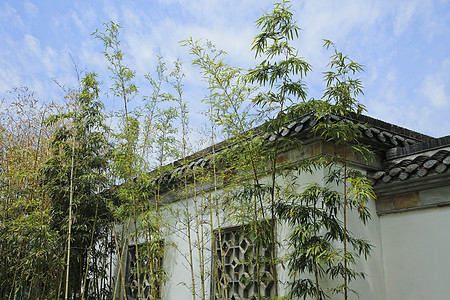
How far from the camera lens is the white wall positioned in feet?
13.1

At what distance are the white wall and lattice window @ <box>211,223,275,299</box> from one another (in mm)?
1296

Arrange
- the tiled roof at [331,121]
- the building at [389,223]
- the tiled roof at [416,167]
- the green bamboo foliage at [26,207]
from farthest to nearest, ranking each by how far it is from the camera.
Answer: the green bamboo foliage at [26,207] → the tiled roof at [331,121] → the building at [389,223] → the tiled roof at [416,167]

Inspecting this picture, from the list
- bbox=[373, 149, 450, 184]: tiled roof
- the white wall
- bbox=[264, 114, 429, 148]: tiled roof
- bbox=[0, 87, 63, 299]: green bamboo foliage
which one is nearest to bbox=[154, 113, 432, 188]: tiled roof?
bbox=[264, 114, 429, 148]: tiled roof

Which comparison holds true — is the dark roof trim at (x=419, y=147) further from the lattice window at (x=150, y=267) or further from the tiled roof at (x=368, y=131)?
the lattice window at (x=150, y=267)

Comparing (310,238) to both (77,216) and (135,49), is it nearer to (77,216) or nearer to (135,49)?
(135,49)

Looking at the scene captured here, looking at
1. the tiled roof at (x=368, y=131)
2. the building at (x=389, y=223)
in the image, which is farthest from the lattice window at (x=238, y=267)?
the tiled roof at (x=368, y=131)

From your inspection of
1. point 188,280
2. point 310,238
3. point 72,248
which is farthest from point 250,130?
point 72,248

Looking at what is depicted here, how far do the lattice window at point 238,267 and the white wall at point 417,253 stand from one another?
1.30 meters

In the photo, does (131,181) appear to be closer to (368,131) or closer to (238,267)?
(238,267)

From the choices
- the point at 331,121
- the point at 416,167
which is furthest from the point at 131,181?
the point at 416,167

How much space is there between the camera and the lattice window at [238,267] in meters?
4.61

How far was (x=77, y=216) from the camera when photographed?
18.5 ft

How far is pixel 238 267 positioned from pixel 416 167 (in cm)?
229

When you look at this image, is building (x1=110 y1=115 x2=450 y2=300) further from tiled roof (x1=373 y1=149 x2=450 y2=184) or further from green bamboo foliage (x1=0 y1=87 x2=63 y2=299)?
green bamboo foliage (x1=0 y1=87 x2=63 y2=299)
